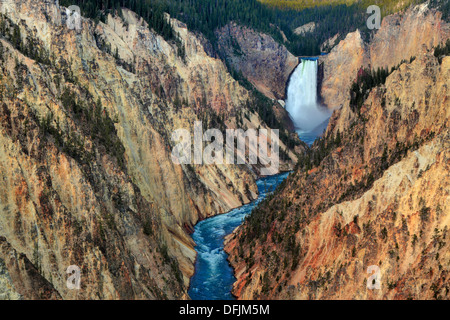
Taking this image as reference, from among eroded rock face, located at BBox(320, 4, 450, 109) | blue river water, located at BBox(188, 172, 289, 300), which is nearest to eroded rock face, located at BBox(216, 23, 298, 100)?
eroded rock face, located at BBox(320, 4, 450, 109)

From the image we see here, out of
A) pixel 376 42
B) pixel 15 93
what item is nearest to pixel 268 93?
pixel 376 42

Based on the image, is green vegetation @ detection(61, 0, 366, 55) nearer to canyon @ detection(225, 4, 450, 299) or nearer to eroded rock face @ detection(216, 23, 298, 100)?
eroded rock face @ detection(216, 23, 298, 100)

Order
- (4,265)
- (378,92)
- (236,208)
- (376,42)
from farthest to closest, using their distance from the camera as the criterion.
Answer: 1. (376,42)
2. (236,208)
3. (378,92)
4. (4,265)

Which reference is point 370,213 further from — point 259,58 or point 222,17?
point 222,17

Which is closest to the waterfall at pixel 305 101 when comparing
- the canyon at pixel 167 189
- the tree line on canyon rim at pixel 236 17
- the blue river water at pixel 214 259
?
the tree line on canyon rim at pixel 236 17
